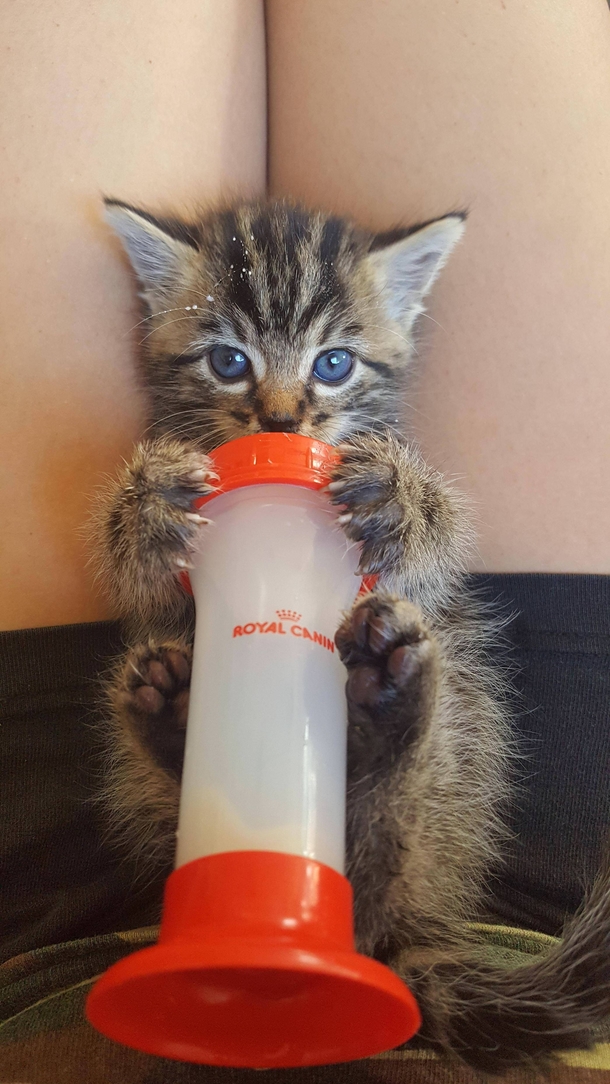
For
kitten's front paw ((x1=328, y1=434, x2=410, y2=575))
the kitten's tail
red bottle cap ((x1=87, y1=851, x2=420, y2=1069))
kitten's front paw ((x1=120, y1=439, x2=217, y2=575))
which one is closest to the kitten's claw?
kitten's front paw ((x1=120, y1=439, x2=217, y2=575))

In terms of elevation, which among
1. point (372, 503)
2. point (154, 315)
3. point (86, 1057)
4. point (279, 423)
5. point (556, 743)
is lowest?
point (86, 1057)

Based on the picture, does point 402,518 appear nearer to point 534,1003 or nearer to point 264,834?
point 264,834

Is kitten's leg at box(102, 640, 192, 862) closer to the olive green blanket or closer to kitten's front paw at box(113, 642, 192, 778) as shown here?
kitten's front paw at box(113, 642, 192, 778)

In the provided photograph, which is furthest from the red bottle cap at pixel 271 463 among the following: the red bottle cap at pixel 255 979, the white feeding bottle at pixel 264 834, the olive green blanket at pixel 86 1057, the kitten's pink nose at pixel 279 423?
the olive green blanket at pixel 86 1057

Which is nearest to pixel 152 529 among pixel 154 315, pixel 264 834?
pixel 264 834

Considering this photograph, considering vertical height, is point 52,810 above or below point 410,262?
below

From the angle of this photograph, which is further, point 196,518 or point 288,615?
point 196,518

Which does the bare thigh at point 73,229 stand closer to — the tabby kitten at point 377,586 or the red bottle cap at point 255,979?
the tabby kitten at point 377,586
